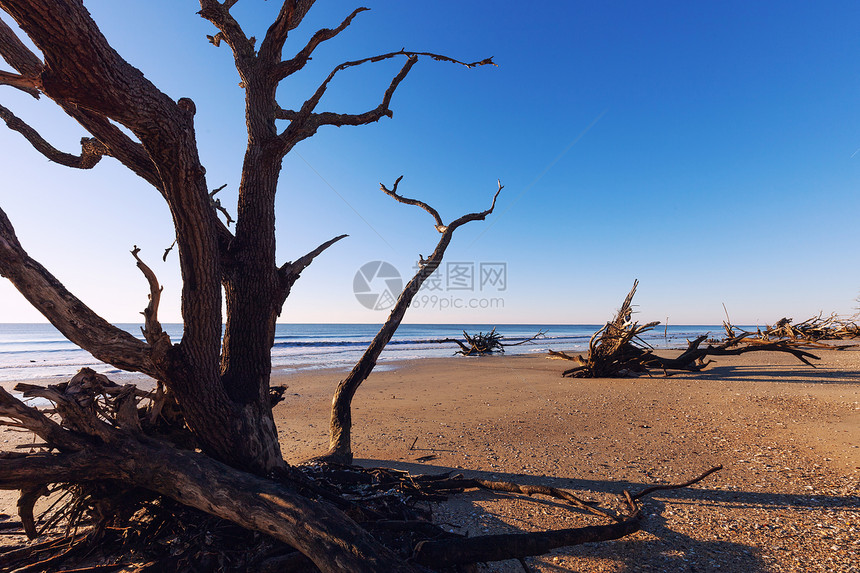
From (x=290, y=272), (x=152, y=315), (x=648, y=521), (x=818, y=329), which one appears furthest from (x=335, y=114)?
(x=818, y=329)

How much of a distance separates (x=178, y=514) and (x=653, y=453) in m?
5.01

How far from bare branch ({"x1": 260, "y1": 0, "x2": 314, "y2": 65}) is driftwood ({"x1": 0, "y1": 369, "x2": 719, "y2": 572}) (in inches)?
111

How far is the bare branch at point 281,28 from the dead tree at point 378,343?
220 cm

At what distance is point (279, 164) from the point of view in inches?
122

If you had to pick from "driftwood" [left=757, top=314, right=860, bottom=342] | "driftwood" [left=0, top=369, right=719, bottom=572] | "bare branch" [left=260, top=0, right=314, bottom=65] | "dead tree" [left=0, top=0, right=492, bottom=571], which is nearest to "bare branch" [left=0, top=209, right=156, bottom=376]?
"dead tree" [left=0, top=0, right=492, bottom=571]

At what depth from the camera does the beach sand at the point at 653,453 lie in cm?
266

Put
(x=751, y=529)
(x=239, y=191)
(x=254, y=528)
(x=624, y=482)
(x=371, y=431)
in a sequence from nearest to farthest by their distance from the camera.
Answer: (x=254, y=528)
(x=751, y=529)
(x=239, y=191)
(x=624, y=482)
(x=371, y=431)

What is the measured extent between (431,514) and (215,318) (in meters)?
2.21

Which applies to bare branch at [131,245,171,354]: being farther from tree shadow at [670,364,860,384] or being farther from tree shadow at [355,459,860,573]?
tree shadow at [670,364,860,384]

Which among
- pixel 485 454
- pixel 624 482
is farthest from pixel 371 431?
pixel 624 482

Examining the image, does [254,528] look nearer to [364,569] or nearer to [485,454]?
[364,569]

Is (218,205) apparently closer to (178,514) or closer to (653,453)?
(178,514)

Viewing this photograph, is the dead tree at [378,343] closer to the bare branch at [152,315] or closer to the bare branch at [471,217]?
the bare branch at [471,217]

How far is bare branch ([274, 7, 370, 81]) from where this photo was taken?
316cm
